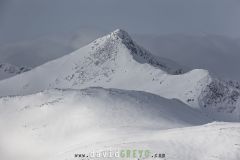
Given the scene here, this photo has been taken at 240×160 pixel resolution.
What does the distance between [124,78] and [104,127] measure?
10444 centimetres

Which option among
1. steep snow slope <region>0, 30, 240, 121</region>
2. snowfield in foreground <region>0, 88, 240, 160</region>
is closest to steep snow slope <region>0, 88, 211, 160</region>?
snowfield in foreground <region>0, 88, 240, 160</region>

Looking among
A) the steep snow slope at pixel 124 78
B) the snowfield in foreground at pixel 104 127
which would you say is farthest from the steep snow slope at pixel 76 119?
the steep snow slope at pixel 124 78

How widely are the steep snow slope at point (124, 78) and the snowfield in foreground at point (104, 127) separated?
63678mm

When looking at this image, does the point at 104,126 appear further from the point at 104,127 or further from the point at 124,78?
the point at 124,78

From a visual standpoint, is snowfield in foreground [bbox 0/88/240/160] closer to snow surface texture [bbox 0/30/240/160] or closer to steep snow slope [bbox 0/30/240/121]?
snow surface texture [bbox 0/30/240/160]

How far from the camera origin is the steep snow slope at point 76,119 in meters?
70.4

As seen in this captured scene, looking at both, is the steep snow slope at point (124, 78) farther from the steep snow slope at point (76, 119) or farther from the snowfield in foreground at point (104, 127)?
the steep snow slope at point (76, 119)

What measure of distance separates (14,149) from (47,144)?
4737 mm

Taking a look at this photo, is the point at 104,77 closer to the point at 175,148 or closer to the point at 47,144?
the point at 47,144

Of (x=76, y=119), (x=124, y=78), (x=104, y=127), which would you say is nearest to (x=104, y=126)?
(x=104, y=127)

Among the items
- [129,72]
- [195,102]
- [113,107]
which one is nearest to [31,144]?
[113,107]

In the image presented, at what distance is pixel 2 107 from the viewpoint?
8925cm

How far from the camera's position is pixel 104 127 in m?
72.2

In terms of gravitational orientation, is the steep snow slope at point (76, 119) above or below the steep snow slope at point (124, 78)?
below
